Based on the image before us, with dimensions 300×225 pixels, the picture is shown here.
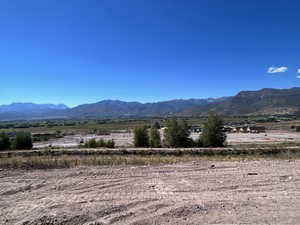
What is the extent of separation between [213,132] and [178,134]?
7.00 meters

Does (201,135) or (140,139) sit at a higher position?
(201,135)

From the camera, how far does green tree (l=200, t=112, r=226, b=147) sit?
39.8m

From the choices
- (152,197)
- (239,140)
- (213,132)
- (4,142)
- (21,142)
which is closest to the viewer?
(152,197)

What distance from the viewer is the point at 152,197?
6688 millimetres

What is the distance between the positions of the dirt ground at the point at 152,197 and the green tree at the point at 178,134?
3062 centimetres

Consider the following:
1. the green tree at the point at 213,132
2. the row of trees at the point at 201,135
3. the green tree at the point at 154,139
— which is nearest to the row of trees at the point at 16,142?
the green tree at the point at 154,139

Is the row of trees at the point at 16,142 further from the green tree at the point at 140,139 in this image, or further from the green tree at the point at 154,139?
the green tree at the point at 154,139

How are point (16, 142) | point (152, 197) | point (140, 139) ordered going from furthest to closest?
point (140, 139), point (16, 142), point (152, 197)

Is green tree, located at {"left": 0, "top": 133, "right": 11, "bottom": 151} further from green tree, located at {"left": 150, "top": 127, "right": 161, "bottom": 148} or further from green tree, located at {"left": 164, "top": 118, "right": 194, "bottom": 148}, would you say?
green tree, located at {"left": 164, "top": 118, "right": 194, "bottom": 148}

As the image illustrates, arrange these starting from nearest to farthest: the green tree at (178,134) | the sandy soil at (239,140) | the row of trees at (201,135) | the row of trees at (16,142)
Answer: the row of trees at (201,135)
the green tree at (178,134)
the row of trees at (16,142)
the sandy soil at (239,140)

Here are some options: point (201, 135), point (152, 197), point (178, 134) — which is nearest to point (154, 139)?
point (178, 134)

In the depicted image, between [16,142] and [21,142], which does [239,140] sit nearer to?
[21,142]

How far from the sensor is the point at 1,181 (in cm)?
891

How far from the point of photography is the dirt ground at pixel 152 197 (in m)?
5.36
